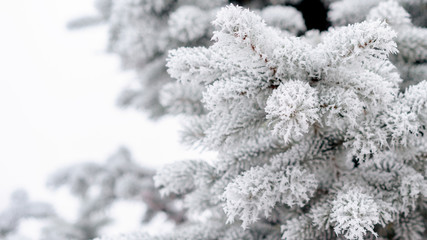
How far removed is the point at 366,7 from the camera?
1047 millimetres

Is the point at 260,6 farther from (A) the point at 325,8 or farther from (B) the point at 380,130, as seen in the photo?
(B) the point at 380,130

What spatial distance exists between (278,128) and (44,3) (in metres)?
27.3

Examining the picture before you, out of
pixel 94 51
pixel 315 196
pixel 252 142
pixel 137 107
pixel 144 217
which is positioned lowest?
pixel 315 196

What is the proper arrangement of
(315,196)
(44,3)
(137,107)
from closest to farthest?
1. (315,196)
2. (137,107)
3. (44,3)

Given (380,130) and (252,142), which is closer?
(380,130)

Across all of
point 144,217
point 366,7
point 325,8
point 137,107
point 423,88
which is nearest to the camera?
point 423,88

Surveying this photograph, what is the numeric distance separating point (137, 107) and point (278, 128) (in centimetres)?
152

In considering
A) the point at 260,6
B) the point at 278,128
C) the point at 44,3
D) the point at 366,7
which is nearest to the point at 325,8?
the point at 260,6

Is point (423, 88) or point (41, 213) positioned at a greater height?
point (41, 213)

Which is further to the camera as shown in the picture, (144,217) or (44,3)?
(44,3)

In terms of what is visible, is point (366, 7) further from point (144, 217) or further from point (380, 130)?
point (144, 217)

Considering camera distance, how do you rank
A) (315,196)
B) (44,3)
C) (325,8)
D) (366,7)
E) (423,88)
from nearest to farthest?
1. (423,88)
2. (315,196)
3. (366,7)
4. (325,8)
5. (44,3)

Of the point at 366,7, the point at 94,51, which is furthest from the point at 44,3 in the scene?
the point at 366,7

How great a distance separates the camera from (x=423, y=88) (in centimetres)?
61
